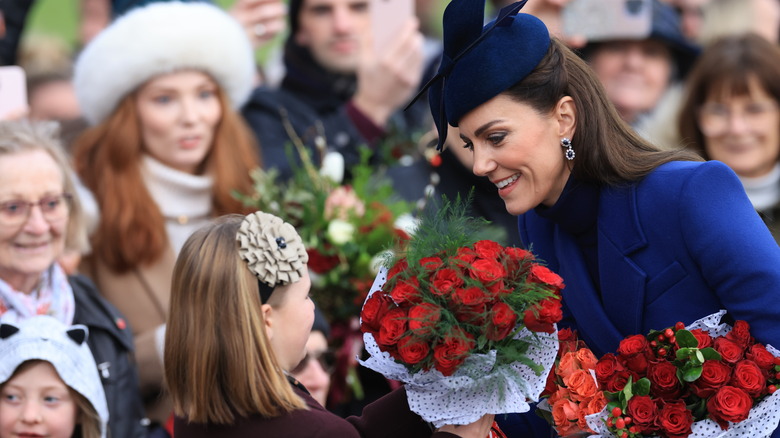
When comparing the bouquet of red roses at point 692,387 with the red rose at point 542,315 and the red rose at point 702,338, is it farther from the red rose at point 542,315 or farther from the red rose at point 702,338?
the red rose at point 542,315

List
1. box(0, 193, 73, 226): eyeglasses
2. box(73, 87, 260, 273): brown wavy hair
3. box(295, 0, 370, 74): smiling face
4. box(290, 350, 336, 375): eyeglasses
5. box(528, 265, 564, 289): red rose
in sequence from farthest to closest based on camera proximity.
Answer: box(295, 0, 370, 74): smiling face < box(73, 87, 260, 273): brown wavy hair < box(290, 350, 336, 375): eyeglasses < box(0, 193, 73, 226): eyeglasses < box(528, 265, 564, 289): red rose

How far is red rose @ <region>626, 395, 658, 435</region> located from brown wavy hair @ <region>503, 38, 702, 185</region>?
0.67m

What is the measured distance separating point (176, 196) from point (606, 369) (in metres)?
2.90

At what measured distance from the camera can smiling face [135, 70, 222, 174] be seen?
5348mm

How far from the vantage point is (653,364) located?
303 cm

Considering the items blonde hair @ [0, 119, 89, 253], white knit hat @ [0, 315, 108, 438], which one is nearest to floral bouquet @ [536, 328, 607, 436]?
white knit hat @ [0, 315, 108, 438]

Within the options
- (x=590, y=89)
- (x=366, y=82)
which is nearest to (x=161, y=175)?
(x=366, y=82)

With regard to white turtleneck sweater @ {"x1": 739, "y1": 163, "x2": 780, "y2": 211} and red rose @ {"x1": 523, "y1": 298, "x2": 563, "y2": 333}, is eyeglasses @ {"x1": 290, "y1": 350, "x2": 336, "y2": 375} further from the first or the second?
white turtleneck sweater @ {"x1": 739, "y1": 163, "x2": 780, "y2": 211}

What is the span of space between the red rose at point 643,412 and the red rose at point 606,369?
0.10m

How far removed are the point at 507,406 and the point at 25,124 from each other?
8.87ft

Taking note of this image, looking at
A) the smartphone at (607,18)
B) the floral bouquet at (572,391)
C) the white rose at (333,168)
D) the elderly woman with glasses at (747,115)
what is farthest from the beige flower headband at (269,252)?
the smartphone at (607,18)

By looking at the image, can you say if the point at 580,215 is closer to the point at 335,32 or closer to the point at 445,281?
the point at 445,281

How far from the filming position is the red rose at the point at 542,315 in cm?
295

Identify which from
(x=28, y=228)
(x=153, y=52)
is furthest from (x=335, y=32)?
(x=28, y=228)
